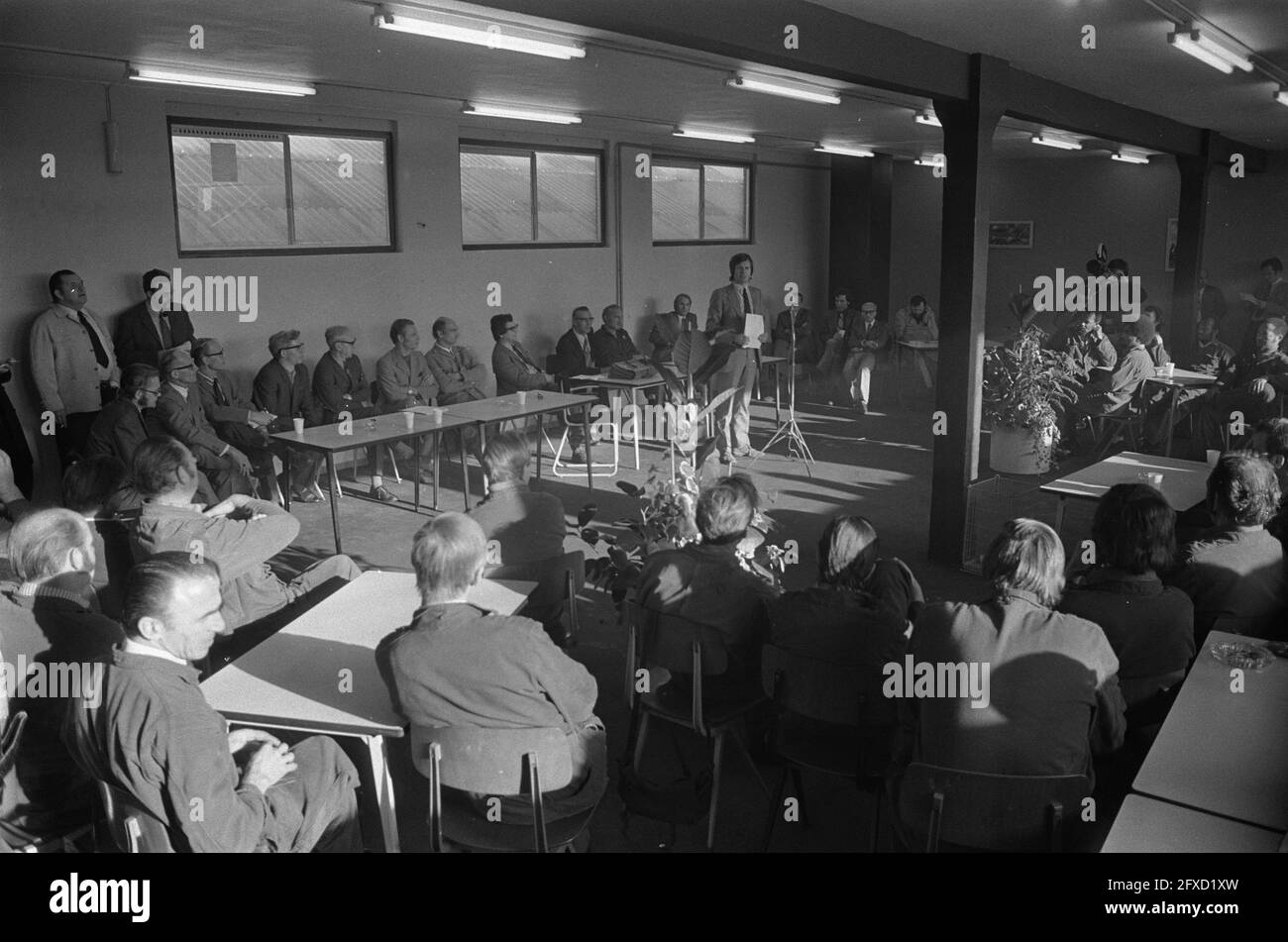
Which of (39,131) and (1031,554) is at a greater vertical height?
(39,131)

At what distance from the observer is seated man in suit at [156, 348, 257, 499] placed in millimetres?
6805

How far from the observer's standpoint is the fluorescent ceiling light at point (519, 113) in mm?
9359

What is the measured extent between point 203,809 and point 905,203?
15.6m

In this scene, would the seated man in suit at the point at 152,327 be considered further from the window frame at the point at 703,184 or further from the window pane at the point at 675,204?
the window pane at the point at 675,204

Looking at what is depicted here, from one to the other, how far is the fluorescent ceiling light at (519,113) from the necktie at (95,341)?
→ 3646mm

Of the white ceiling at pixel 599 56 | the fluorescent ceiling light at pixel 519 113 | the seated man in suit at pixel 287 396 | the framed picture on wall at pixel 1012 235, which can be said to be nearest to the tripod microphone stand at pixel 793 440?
the white ceiling at pixel 599 56

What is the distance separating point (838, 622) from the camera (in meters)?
3.14

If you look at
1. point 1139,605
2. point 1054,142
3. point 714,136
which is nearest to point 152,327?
point 714,136

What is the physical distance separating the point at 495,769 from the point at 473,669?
258 mm

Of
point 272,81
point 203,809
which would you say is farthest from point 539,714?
point 272,81

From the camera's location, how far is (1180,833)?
225 cm

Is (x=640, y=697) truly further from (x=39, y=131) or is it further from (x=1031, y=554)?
(x=39, y=131)

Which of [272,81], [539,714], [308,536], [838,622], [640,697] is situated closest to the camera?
[539,714]
